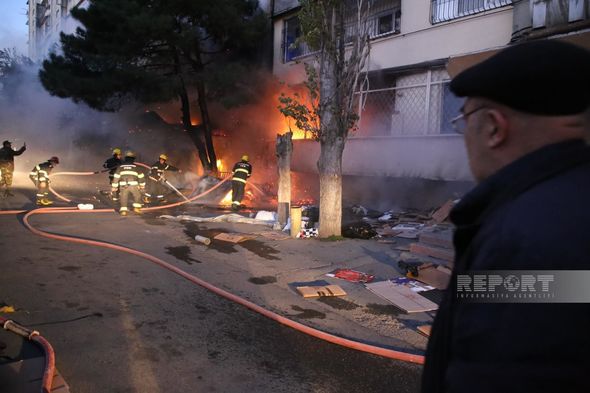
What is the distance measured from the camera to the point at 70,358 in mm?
3467

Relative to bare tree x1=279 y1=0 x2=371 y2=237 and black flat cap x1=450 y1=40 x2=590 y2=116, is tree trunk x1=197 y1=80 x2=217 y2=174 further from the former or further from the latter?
black flat cap x1=450 y1=40 x2=590 y2=116

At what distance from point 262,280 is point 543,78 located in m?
5.29

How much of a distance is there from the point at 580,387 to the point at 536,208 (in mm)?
362

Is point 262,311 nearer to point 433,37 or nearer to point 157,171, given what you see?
point 433,37

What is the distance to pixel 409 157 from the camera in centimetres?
1165

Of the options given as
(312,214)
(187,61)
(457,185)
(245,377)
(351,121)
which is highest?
(187,61)

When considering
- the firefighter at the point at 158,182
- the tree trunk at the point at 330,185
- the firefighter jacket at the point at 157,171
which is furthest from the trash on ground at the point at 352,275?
the firefighter jacket at the point at 157,171

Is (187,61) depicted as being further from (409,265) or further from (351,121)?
(409,265)

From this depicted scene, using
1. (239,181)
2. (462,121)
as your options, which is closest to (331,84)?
(239,181)

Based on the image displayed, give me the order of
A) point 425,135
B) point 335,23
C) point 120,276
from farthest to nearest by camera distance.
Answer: point 425,135, point 335,23, point 120,276

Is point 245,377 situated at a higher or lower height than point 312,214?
lower

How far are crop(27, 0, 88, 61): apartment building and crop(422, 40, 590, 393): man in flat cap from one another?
36.9 metres

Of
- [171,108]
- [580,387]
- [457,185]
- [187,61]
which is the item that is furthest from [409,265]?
[171,108]

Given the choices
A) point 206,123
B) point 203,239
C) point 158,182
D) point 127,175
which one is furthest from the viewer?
point 206,123
